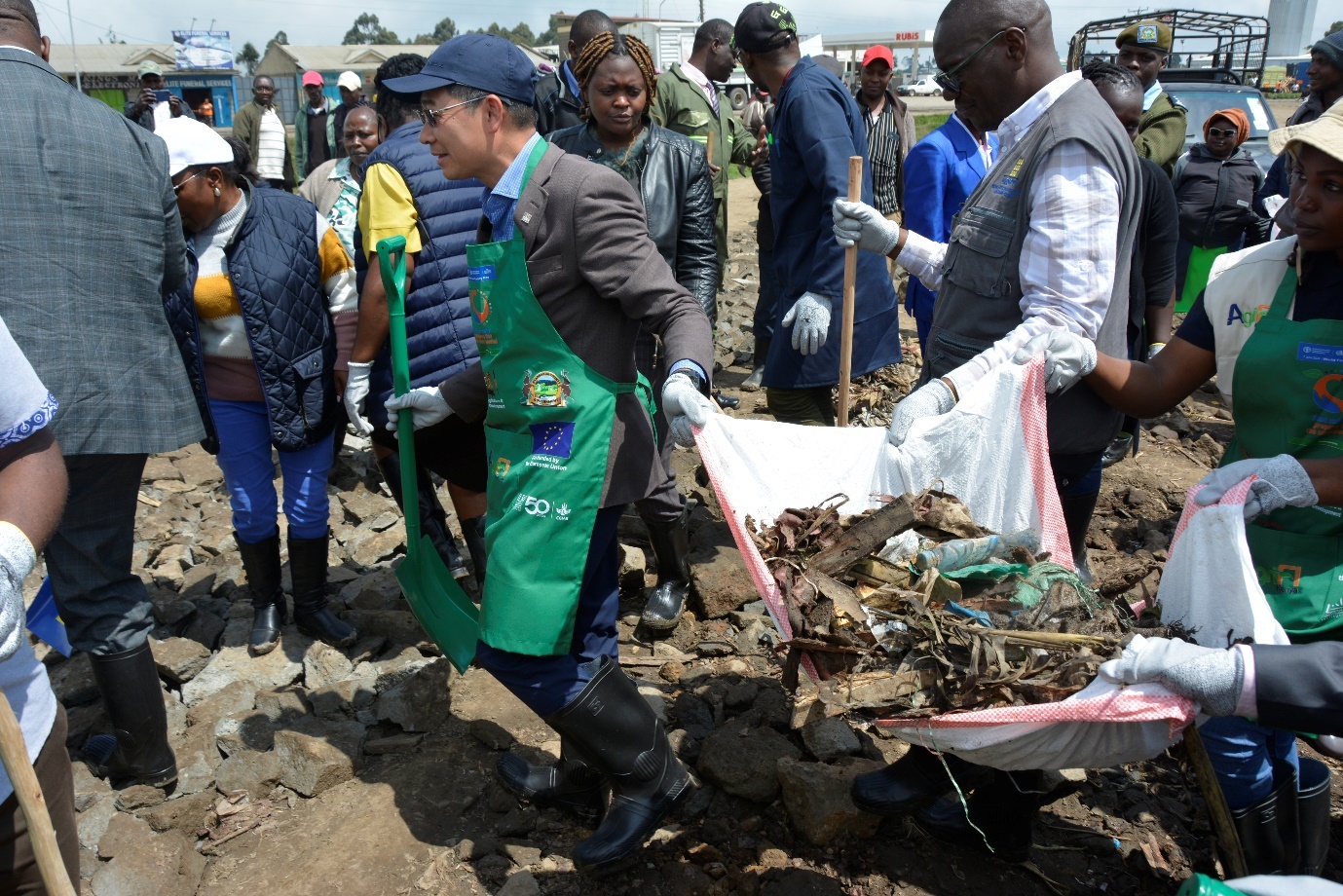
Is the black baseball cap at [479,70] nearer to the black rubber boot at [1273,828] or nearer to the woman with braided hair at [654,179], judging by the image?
the woman with braided hair at [654,179]

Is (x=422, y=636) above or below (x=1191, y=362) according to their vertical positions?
below

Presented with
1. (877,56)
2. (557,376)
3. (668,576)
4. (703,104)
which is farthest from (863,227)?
(877,56)

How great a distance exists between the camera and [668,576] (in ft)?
13.1

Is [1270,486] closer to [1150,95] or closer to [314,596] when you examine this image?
[314,596]

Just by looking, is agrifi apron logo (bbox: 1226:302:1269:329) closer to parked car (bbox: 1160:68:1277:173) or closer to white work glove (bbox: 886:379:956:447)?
white work glove (bbox: 886:379:956:447)

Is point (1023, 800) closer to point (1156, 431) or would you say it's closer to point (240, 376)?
point (240, 376)

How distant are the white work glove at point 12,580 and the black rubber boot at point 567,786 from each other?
5.18ft

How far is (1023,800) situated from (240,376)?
9.47 ft

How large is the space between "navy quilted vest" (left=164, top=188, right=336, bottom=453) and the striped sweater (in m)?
0.03

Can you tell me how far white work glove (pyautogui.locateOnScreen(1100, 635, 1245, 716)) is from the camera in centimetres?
162

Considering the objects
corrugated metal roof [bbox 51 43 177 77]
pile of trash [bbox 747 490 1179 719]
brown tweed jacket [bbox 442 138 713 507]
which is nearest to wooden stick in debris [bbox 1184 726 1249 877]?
pile of trash [bbox 747 490 1179 719]

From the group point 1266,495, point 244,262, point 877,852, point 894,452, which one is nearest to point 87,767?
point 244,262

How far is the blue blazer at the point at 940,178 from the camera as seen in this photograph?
4422mm

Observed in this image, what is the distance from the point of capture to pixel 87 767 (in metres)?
3.08
